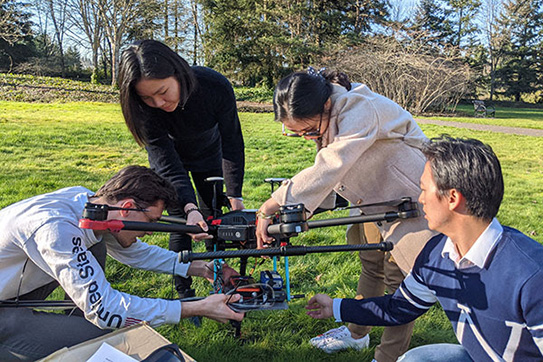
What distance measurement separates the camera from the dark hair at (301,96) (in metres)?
2.16

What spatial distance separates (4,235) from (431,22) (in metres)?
43.9

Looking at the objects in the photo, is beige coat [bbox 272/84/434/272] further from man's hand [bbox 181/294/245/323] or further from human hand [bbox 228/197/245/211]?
human hand [bbox 228/197/245/211]

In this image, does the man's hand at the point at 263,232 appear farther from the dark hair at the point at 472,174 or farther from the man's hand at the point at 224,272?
the dark hair at the point at 472,174

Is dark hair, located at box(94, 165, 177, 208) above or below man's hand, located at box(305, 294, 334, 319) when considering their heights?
above

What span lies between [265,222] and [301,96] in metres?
0.64

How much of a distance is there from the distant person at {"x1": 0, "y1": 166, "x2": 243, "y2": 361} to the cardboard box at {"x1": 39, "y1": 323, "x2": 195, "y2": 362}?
0.19 feet

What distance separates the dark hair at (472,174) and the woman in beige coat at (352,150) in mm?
441

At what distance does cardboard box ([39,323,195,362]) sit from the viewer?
196cm

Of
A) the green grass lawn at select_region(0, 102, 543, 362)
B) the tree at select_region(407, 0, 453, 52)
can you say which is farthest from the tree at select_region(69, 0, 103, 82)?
the tree at select_region(407, 0, 453, 52)

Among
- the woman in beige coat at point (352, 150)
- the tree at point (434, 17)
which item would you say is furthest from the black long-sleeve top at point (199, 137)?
the tree at point (434, 17)

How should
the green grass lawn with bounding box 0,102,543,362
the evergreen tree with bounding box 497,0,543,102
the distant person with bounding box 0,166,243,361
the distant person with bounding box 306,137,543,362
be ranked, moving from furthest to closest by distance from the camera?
the evergreen tree with bounding box 497,0,543,102 → the green grass lawn with bounding box 0,102,543,362 → the distant person with bounding box 0,166,243,361 → the distant person with bounding box 306,137,543,362

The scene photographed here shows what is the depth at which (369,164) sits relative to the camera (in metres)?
2.31

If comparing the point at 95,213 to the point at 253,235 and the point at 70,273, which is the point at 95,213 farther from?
the point at 253,235

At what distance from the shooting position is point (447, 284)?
75.6 inches
